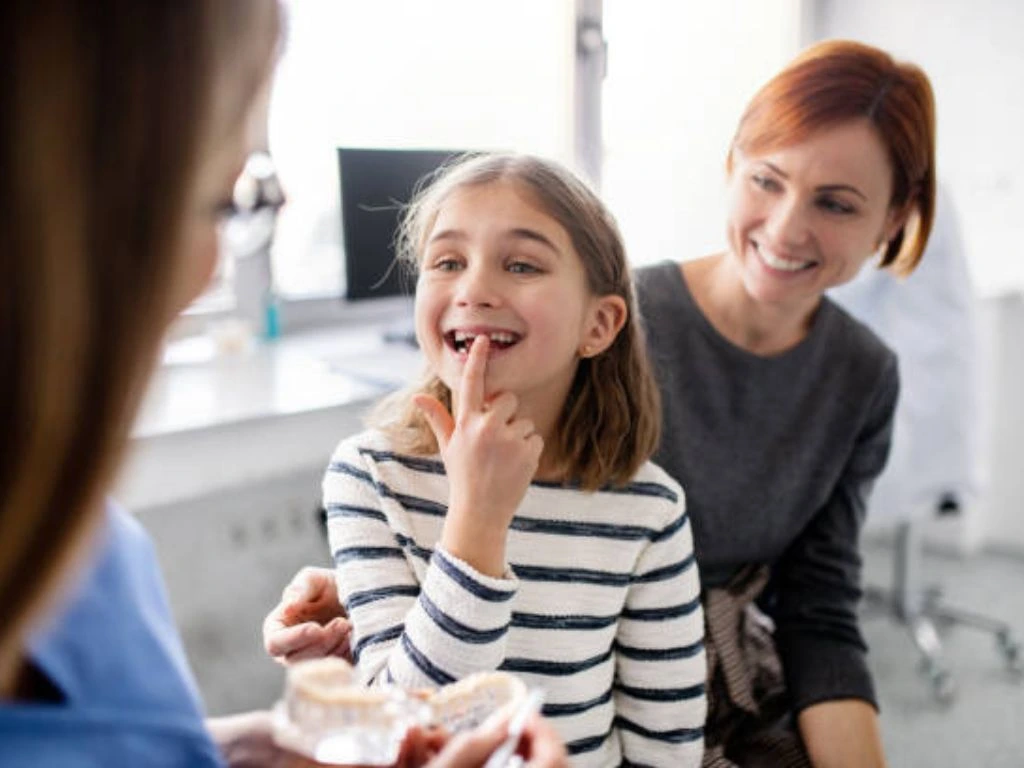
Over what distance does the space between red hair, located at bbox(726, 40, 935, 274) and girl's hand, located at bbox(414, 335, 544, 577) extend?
1.94 ft

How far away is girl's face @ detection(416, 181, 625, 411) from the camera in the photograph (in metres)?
0.85

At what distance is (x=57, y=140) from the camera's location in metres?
0.33

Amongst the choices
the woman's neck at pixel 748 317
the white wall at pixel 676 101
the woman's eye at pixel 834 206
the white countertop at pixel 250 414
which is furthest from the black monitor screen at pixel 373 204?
the woman's eye at pixel 834 206

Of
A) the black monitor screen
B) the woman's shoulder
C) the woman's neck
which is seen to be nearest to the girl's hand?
the woman's neck

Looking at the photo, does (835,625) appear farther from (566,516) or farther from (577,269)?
(577,269)

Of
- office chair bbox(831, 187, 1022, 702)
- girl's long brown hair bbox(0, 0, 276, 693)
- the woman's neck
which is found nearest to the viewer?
girl's long brown hair bbox(0, 0, 276, 693)

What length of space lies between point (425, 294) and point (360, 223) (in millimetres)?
1300

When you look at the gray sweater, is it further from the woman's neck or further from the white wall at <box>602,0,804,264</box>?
the white wall at <box>602,0,804,264</box>

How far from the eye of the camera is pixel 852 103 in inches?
44.2

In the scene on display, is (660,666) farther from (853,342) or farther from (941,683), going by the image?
(941,683)

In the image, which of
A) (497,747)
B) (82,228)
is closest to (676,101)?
(497,747)

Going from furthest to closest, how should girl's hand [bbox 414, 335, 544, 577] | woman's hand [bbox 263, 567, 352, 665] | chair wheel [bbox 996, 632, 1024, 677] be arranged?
chair wheel [bbox 996, 632, 1024, 677]
woman's hand [bbox 263, 567, 352, 665]
girl's hand [bbox 414, 335, 544, 577]

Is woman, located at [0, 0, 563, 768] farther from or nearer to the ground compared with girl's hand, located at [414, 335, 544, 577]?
farther from the ground

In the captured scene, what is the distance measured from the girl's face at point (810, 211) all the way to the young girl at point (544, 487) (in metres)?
0.29
